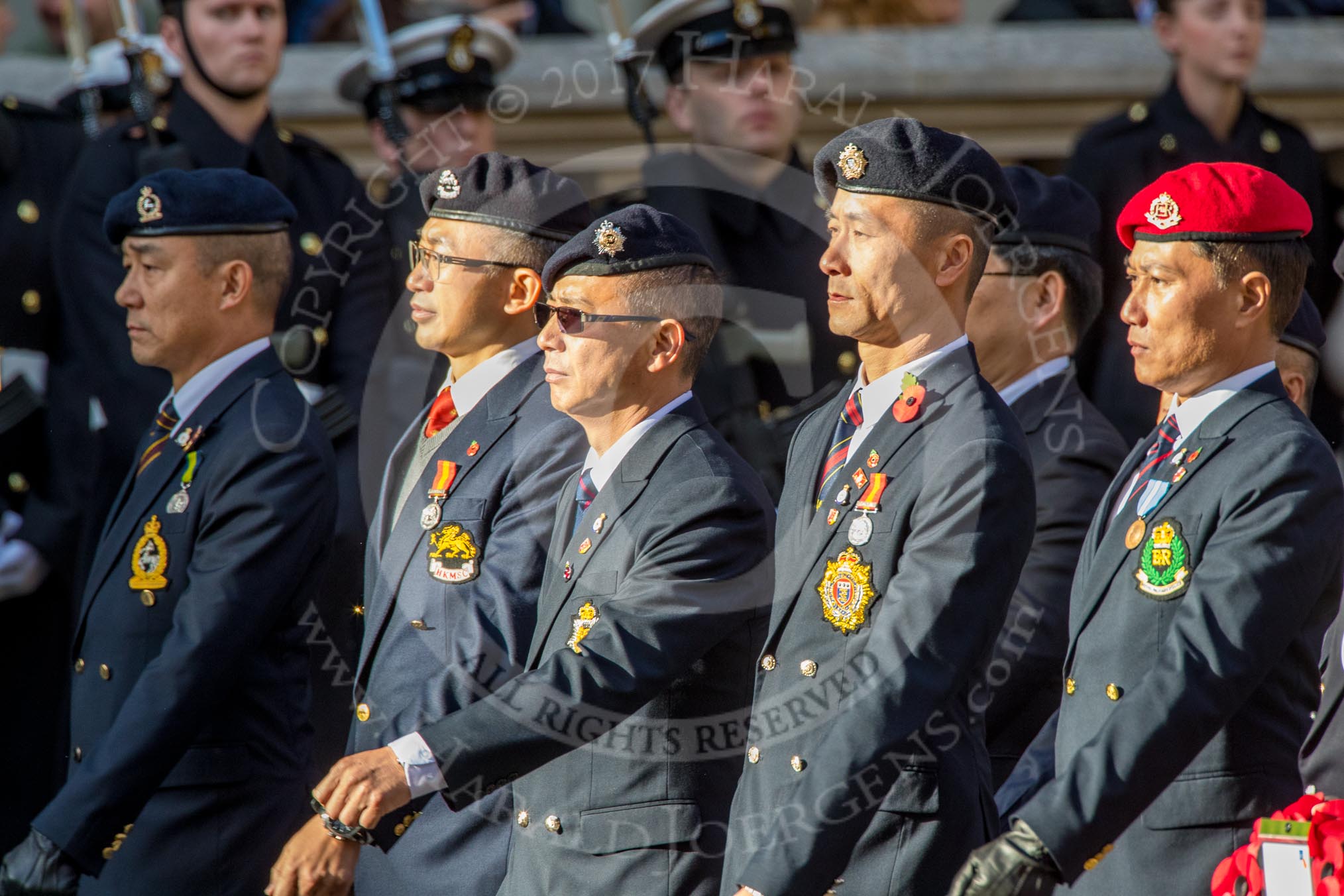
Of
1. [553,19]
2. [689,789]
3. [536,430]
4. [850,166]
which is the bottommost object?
[553,19]

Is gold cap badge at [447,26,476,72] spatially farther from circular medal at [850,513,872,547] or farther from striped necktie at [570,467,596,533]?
circular medal at [850,513,872,547]

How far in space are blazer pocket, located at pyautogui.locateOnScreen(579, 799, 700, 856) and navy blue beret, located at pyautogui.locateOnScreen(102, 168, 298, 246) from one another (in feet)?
6.33

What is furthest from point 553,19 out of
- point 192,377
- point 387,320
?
point 192,377

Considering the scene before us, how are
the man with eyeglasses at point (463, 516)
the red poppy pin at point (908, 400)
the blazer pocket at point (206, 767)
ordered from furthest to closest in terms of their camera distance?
the blazer pocket at point (206, 767) → the man with eyeglasses at point (463, 516) → the red poppy pin at point (908, 400)

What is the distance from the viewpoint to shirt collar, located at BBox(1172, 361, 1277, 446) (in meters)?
3.58

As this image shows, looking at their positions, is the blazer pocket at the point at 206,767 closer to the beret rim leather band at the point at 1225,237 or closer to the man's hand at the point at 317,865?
the man's hand at the point at 317,865

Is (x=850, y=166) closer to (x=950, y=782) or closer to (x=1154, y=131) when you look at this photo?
(x=950, y=782)

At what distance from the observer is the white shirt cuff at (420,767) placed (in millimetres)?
3645

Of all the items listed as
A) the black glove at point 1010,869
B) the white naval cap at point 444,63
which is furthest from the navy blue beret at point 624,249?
the white naval cap at point 444,63

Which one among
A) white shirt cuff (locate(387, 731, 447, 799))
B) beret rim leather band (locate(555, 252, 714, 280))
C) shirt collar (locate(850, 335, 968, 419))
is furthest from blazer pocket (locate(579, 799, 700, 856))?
beret rim leather band (locate(555, 252, 714, 280))

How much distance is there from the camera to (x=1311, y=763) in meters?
3.67

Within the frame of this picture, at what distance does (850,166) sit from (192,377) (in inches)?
74.0

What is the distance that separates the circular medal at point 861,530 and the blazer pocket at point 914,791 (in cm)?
39

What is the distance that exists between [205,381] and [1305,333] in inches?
99.9
